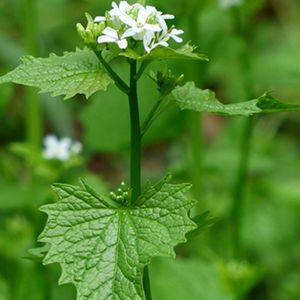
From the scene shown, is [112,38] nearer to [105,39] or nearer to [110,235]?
[105,39]

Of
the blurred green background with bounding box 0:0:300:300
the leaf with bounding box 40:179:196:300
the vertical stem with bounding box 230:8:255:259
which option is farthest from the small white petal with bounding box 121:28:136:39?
the vertical stem with bounding box 230:8:255:259

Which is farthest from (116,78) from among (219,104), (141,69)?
(219,104)

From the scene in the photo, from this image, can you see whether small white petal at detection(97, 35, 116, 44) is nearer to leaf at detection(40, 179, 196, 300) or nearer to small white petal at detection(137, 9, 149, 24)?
small white petal at detection(137, 9, 149, 24)

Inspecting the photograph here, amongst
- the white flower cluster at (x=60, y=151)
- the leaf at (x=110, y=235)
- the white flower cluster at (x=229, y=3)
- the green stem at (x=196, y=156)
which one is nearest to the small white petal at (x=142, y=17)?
the leaf at (x=110, y=235)

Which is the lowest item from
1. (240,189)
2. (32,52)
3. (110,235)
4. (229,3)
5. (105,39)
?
(110,235)

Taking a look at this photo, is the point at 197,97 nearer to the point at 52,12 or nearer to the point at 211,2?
the point at 211,2

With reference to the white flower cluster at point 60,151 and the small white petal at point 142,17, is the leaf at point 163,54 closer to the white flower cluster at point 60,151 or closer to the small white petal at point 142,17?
the small white petal at point 142,17

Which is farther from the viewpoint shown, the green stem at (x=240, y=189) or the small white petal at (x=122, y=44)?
the green stem at (x=240, y=189)
